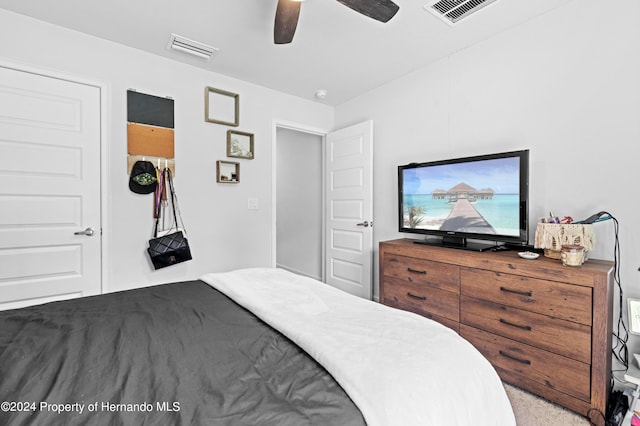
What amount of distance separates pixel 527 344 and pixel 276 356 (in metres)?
1.68

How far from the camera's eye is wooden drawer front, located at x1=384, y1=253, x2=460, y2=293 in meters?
2.23

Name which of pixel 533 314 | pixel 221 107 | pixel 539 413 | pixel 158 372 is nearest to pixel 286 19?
pixel 221 107

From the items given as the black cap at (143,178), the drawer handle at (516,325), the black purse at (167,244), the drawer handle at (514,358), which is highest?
the black cap at (143,178)

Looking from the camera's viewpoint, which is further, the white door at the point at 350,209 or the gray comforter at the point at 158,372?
the white door at the point at 350,209

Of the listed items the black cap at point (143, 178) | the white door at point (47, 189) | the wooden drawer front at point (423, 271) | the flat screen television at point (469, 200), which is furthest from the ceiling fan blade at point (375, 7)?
the white door at point (47, 189)

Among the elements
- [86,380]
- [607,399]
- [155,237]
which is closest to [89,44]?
[155,237]

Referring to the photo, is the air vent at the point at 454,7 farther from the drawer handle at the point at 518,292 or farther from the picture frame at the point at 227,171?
the picture frame at the point at 227,171

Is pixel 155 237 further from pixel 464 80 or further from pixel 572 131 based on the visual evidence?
pixel 572 131

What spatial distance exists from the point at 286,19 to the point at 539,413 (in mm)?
2695

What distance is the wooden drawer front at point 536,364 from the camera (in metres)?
1.65

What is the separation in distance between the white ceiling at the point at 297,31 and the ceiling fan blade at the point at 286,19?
27 cm

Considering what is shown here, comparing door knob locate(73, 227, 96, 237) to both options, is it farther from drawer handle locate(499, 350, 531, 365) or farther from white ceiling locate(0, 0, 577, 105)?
drawer handle locate(499, 350, 531, 365)

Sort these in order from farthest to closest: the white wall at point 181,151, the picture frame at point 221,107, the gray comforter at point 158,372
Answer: the picture frame at point 221,107 → the white wall at point 181,151 → the gray comforter at point 158,372

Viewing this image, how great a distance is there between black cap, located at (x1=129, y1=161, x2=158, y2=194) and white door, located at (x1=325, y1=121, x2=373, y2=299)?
200cm
